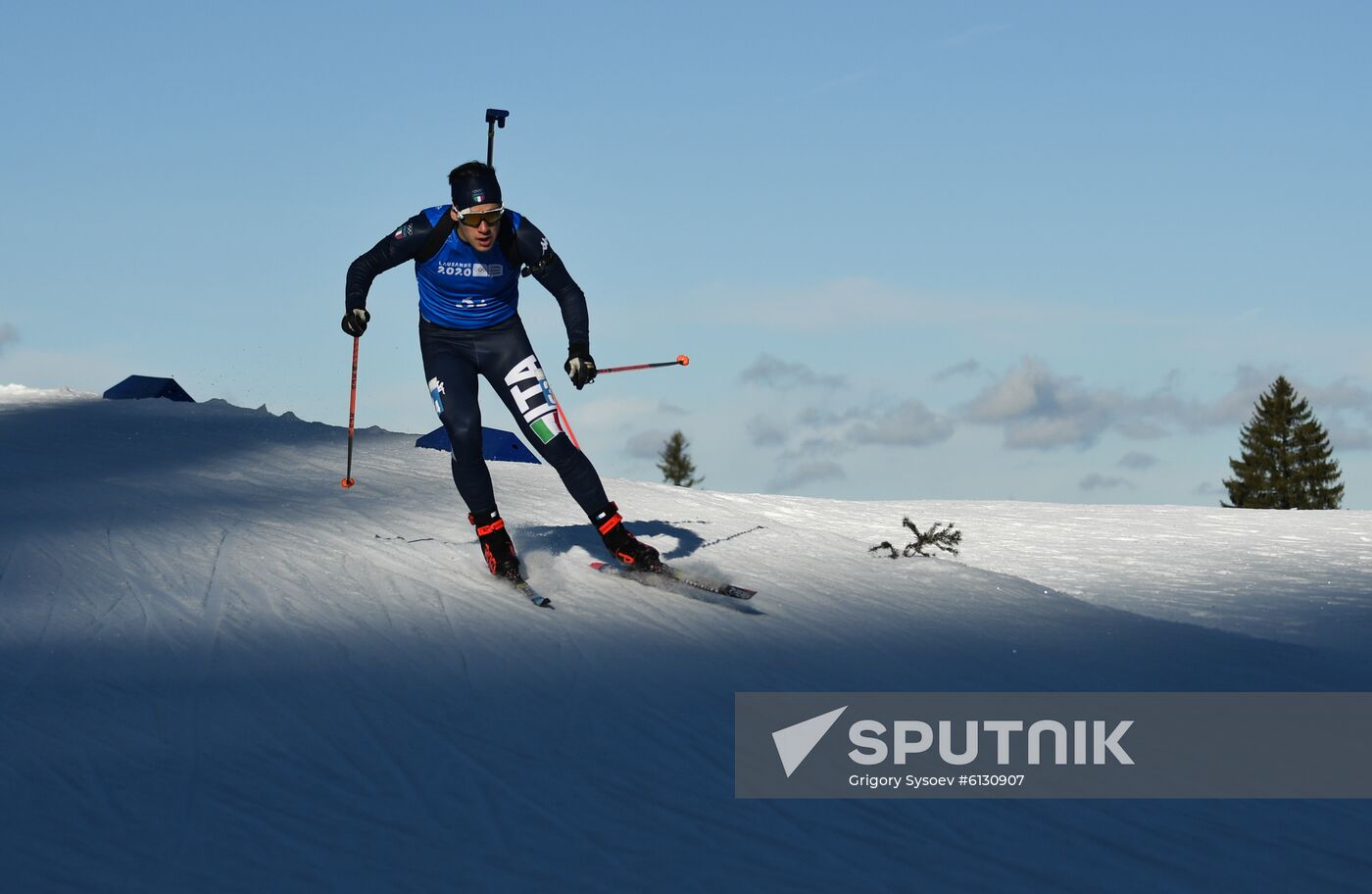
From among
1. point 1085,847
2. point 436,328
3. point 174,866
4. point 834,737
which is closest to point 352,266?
Answer: point 436,328

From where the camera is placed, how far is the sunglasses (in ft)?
23.5

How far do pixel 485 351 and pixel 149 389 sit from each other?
13023mm

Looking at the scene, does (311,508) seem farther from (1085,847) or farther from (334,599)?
(1085,847)

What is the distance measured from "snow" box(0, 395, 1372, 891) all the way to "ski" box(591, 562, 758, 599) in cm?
9

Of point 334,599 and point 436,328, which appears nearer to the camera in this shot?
point 334,599

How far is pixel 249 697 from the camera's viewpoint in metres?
5.04

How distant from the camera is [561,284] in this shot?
300 inches

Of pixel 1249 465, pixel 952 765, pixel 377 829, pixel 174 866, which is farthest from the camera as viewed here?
pixel 1249 465

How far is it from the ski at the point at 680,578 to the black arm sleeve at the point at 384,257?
6.46 feet

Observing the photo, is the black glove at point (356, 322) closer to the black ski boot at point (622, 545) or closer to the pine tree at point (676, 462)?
the black ski boot at point (622, 545)

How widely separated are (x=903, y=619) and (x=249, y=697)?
3.49 meters

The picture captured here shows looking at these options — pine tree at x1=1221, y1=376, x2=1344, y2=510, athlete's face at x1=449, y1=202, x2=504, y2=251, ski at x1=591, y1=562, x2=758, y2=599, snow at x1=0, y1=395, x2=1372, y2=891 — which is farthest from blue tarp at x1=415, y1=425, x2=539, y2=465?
pine tree at x1=1221, y1=376, x2=1344, y2=510

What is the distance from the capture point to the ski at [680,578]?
23.5 ft

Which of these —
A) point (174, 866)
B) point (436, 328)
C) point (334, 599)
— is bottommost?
point (174, 866)
